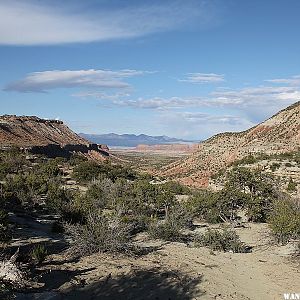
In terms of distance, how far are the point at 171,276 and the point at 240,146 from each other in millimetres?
69752

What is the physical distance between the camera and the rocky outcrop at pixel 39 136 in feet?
283

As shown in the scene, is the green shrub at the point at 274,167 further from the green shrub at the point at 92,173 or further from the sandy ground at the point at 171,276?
the sandy ground at the point at 171,276

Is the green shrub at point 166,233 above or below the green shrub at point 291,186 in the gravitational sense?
below

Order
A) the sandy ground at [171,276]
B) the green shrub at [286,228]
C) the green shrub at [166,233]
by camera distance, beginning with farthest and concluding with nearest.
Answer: the green shrub at [166,233] → the green shrub at [286,228] → the sandy ground at [171,276]

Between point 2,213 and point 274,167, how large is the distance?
113 feet

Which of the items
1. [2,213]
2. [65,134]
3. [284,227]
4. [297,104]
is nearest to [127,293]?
[2,213]

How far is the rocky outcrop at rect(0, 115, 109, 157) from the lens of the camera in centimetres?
8612

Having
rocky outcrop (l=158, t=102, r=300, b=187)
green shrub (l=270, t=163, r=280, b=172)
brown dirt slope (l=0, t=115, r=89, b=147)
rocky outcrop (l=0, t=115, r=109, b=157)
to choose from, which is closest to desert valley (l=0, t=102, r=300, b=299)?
green shrub (l=270, t=163, r=280, b=172)

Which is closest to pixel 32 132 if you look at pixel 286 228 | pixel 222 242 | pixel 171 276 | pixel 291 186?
pixel 291 186

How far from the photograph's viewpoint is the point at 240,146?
265 feet

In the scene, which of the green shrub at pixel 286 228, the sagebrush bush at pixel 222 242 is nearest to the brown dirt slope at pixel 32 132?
the sagebrush bush at pixel 222 242

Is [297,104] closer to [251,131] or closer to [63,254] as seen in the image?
[251,131]

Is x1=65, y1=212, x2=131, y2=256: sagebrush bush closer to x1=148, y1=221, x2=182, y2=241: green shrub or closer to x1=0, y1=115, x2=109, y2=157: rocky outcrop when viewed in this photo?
x1=148, y1=221, x2=182, y2=241: green shrub

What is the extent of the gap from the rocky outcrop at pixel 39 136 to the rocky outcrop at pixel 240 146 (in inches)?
1007
